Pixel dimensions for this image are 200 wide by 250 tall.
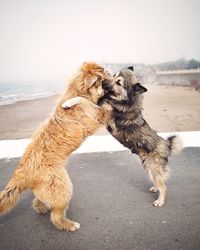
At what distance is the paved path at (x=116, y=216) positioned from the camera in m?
2.64

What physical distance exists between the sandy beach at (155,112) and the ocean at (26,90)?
0.49ft

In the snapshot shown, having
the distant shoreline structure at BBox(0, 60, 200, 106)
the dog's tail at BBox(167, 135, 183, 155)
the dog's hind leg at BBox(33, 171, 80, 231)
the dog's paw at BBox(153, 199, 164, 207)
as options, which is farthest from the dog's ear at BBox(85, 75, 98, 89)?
the distant shoreline structure at BBox(0, 60, 200, 106)

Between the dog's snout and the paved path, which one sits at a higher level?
the dog's snout

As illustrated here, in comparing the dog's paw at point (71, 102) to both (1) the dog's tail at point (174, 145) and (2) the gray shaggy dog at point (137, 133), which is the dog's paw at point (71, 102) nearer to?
(2) the gray shaggy dog at point (137, 133)

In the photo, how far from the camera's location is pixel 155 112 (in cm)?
614

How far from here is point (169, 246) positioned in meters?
2.54

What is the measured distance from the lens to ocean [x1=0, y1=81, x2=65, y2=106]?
6.14 meters

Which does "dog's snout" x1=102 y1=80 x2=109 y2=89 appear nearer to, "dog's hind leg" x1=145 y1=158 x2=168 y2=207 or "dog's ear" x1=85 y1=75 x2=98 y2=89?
"dog's ear" x1=85 y1=75 x2=98 y2=89

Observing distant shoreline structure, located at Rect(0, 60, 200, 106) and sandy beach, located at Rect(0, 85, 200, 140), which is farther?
distant shoreline structure, located at Rect(0, 60, 200, 106)

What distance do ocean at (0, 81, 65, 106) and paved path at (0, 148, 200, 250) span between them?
2.42 metres

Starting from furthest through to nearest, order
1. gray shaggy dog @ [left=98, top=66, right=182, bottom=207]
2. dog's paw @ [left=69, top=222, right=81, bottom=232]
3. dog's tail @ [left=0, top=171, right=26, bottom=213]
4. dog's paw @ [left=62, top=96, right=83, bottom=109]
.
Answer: gray shaggy dog @ [left=98, top=66, right=182, bottom=207] → dog's paw @ [left=62, top=96, right=83, bottom=109] → dog's paw @ [left=69, top=222, right=81, bottom=232] → dog's tail @ [left=0, top=171, right=26, bottom=213]

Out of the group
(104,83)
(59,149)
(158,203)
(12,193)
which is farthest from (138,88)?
(12,193)

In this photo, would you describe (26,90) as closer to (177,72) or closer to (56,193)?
(177,72)

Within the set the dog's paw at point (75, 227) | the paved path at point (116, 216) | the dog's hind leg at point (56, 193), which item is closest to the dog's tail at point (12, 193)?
the dog's hind leg at point (56, 193)
